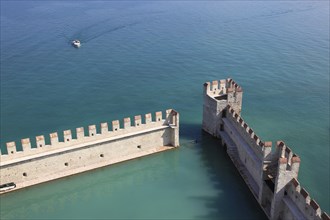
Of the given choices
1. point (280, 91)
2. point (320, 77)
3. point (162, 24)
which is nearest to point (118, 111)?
point (280, 91)

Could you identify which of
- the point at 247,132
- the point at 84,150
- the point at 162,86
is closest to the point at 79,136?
the point at 84,150

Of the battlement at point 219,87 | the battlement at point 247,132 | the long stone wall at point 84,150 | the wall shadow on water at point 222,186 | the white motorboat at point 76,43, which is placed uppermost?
the white motorboat at point 76,43

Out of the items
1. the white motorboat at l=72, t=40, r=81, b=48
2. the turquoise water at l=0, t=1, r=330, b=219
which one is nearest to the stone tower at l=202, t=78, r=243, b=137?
the turquoise water at l=0, t=1, r=330, b=219

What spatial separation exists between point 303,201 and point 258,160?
17.0ft

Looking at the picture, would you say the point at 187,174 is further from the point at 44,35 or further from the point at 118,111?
the point at 44,35

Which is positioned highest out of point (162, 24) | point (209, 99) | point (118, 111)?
Result: point (162, 24)

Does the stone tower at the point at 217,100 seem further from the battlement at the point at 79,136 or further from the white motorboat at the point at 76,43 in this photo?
the white motorboat at the point at 76,43

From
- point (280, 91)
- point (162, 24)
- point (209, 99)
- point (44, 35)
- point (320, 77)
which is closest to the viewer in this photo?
point (209, 99)

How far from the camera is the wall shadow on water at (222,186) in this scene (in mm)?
24000

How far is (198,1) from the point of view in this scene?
275ft

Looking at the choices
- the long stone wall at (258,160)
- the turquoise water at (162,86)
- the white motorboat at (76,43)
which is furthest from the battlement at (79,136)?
the white motorboat at (76,43)

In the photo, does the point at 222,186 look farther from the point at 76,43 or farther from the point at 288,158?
the point at 76,43

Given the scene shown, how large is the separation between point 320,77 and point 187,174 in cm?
2568

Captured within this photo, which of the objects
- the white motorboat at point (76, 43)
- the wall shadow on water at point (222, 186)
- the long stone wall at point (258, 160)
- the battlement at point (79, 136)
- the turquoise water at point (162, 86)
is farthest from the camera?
the white motorboat at point (76, 43)
